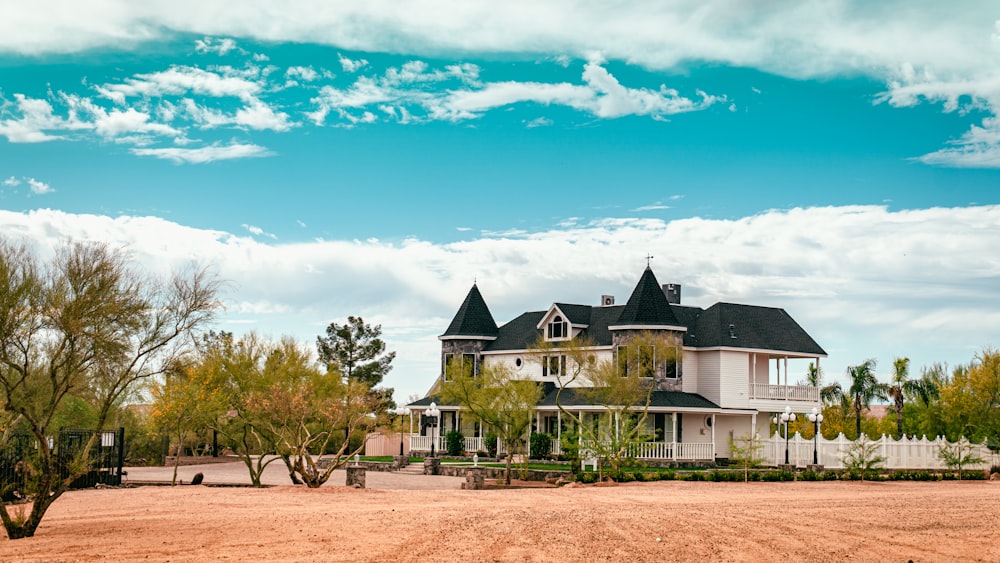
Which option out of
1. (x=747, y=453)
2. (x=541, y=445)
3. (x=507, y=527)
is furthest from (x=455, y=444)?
(x=507, y=527)

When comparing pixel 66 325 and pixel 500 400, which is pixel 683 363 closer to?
pixel 500 400

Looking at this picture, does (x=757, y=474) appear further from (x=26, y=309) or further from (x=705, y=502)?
(x=26, y=309)

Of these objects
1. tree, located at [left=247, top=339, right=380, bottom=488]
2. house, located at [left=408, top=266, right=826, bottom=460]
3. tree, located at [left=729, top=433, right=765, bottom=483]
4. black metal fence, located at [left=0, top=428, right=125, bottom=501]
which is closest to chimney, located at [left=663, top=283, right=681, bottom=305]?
house, located at [left=408, top=266, right=826, bottom=460]

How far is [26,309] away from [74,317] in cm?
86

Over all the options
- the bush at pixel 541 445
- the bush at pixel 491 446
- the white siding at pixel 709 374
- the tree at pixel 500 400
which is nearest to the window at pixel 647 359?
the white siding at pixel 709 374

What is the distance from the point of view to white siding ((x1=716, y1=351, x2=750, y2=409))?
157ft

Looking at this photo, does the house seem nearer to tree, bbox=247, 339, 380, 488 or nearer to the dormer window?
the dormer window

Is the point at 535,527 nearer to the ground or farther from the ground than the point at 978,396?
nearer to the ground

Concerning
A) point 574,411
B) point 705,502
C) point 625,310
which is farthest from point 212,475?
point 705,502

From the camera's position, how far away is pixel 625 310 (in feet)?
159

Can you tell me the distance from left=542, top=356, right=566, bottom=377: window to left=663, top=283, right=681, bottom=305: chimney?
7523mm

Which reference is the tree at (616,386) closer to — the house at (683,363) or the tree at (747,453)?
the house at (683,363)

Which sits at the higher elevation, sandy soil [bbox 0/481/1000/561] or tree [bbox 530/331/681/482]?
tree [bbox 530/331/681/482]

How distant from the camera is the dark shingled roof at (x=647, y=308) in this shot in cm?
4741
